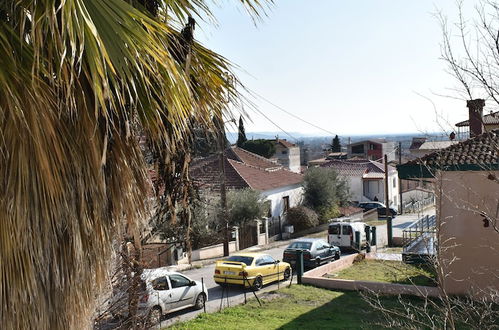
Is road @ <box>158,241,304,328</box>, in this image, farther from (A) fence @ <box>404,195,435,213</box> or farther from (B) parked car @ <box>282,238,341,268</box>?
(A) fence @ <box>404,195,435,213</box>

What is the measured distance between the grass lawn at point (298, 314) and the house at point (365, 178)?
1361 inches

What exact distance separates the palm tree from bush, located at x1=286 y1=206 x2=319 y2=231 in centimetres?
3049

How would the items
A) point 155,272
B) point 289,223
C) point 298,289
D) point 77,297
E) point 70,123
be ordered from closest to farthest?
point 70,123 → point 77,297 → point 155,272 → point 298,289 → point 289,223

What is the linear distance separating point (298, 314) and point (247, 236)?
14.2 meters

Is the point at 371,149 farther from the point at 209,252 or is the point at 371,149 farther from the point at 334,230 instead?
the point at 209,252

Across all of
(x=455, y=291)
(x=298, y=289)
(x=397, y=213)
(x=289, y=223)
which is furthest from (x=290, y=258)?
(x=397, y=213)

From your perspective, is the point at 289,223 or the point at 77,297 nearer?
the point at 77,297

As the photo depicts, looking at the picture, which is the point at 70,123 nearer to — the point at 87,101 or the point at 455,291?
the point at 87,101

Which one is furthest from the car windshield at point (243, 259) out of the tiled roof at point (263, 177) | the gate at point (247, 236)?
the tiled roof at point (263, 177)

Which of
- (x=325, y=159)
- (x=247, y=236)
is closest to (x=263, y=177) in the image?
(x=247, y=236)

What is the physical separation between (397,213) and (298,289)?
31.1 m

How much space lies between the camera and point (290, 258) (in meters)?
20.3

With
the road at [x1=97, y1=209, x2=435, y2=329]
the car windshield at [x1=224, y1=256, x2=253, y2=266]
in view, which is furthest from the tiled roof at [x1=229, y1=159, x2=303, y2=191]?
the car windshield at [x1=224, y1=256, x2=253, y2=266]

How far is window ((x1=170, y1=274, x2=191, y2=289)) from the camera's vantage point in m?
13.9
